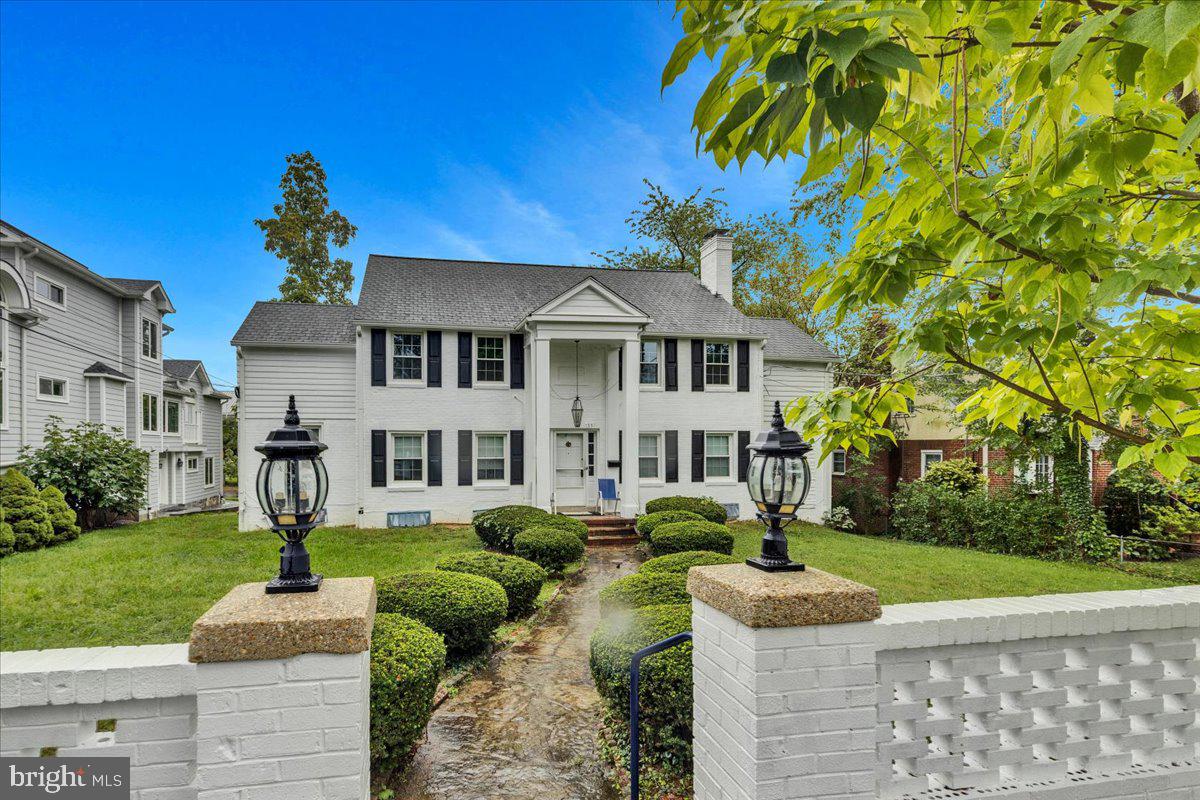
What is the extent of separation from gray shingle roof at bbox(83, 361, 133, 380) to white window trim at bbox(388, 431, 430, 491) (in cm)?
927

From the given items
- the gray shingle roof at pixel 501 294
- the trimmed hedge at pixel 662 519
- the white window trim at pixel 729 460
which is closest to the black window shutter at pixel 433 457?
the gray shingle roof at pixel 501 294

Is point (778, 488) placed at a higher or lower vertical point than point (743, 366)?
lower

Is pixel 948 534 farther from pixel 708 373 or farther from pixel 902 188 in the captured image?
pixel 902 188

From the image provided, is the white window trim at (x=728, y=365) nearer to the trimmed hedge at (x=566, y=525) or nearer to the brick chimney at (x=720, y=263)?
the brick chimney at (x=720, y=263)

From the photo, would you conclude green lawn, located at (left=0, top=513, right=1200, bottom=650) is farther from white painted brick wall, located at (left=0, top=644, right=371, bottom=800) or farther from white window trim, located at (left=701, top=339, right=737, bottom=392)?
white painted brick wall, located at (left=0, top=644, right=371, bottom=800)

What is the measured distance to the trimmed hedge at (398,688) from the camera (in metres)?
2.96

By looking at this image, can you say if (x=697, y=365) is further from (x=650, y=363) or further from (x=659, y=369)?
(x=650, y=363)

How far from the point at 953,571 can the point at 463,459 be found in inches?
418

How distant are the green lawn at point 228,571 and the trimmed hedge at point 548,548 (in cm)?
184

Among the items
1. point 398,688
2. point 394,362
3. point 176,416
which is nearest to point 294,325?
point 394,362

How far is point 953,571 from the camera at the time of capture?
9.89 m

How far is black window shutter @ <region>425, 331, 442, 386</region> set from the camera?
45.2ft

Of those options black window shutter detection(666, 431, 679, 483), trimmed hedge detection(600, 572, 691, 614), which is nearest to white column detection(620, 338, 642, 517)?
black window shutter detection(666, 431, 679, 483)

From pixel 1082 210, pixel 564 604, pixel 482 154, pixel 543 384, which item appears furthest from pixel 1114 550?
pixel 482 154
